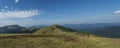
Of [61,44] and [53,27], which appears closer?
[61,44]

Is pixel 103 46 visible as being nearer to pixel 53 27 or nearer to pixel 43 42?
pixel 43 42

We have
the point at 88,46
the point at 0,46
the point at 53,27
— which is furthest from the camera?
the point at 53,27

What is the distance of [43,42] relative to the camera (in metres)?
45.8

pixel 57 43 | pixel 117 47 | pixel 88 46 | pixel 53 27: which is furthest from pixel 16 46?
pixel 53 27

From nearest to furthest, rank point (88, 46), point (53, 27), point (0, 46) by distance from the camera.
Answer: point (0, 46) < point (88, 46) < point (53, 27)

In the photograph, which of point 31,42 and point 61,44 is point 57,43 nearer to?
point 61,44

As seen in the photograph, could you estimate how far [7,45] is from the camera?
1655 inches

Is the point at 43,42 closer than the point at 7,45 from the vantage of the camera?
No

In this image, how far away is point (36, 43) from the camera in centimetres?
4456

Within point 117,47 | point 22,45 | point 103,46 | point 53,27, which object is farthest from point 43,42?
point 53,27

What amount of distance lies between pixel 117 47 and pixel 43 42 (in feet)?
56.9

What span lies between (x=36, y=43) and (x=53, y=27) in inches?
2989

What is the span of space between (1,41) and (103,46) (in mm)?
24074

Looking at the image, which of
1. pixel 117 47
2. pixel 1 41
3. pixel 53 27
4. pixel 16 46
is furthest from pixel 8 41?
pixel 53 27
